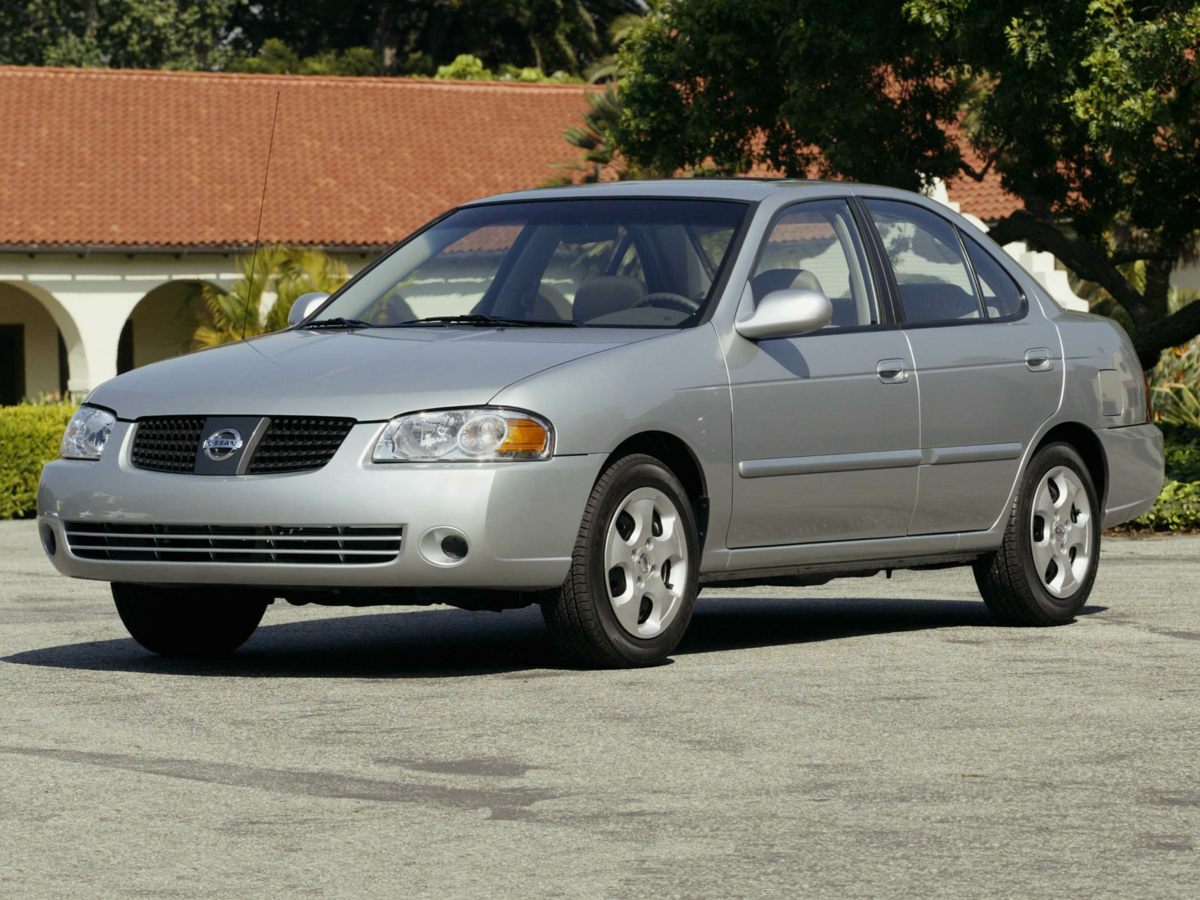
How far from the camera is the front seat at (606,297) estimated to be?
353 inches

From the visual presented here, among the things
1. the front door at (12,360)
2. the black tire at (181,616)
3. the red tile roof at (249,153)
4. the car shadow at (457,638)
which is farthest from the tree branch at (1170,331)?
the front door at (12,360)

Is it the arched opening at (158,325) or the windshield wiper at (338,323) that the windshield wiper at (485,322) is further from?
the arched opening at (158,325)

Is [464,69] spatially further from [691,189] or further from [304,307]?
[691,189]

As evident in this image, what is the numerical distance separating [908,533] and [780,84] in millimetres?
14660

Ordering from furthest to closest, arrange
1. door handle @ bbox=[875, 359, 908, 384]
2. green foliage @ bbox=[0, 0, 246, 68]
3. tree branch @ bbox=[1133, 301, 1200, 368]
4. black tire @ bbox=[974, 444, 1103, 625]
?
green foliage @ bbox=[0, 0, 246, 68]
tree branch @ bbox=[1133, 301, 1200, 368]
black tire @ bbox=[974, 444, 1103, 625]
door handle @ bbox=[875, 359, 908, 384]

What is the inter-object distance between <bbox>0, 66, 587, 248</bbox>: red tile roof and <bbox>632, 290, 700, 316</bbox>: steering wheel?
27.5 meters

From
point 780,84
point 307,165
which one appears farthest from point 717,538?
point 307,165

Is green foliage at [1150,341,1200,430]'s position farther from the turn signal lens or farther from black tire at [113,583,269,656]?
the turn signal lens

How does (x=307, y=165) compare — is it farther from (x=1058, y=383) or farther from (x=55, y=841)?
(x=55, y=841)

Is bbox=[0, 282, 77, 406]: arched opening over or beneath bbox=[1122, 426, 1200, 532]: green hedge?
beneath

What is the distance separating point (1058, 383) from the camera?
33.4ft

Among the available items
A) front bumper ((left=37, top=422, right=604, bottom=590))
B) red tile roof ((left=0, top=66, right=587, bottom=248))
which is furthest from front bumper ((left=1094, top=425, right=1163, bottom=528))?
red tile roof ((left=0, top=66, right=587, bottom=248))

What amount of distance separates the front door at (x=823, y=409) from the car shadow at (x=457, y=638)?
654 millimetres

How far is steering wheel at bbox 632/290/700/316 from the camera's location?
8.96m
